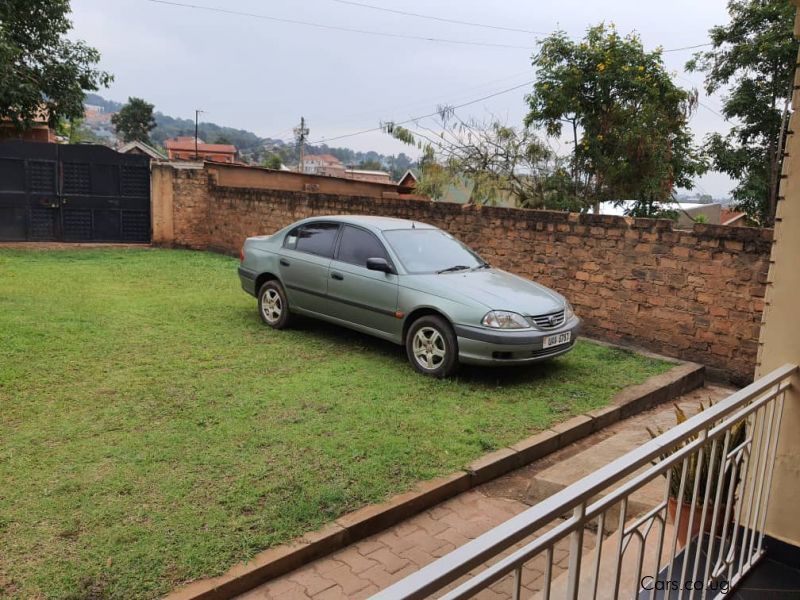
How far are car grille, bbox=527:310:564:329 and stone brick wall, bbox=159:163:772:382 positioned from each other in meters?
2.07

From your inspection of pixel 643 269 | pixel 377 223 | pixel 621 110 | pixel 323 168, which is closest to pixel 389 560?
pixel 377 223

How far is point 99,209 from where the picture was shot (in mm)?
15516

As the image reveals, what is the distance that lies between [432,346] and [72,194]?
40.7 ft

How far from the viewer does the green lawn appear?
3.25 meters

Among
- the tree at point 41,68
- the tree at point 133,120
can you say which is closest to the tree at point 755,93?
the tree at point 41,68

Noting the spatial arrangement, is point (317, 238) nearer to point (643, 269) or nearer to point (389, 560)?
point (643, 269)

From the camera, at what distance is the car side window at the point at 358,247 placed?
710 centimetres

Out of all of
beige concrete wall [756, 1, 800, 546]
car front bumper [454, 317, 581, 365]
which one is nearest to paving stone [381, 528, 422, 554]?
beige concrete wall [756, 1, 800, 546]

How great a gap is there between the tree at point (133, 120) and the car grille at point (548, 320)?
62.4m

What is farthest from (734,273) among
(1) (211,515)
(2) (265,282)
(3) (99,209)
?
(3) (99,209)

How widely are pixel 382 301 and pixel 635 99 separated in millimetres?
8970

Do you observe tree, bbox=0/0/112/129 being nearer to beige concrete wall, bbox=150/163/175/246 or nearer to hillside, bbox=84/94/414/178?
beige concrete wall, bbox=150/163/175/246

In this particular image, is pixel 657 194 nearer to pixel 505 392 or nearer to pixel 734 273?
pixel 734 273

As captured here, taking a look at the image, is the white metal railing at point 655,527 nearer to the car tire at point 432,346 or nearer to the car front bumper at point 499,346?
the car front bumper at point 499,346
